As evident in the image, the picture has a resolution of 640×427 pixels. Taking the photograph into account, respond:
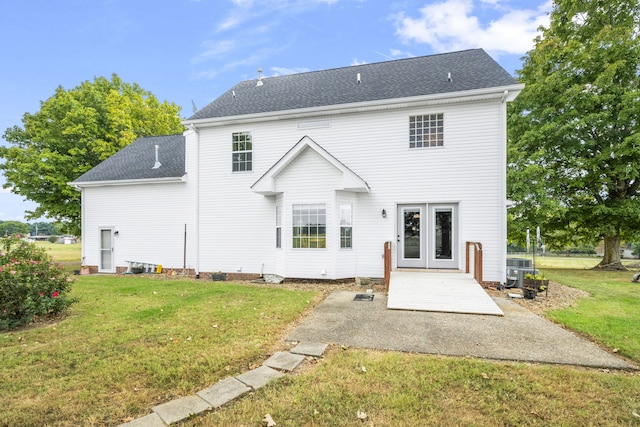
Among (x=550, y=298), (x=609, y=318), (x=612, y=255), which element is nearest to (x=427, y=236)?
(x=550, y=298)

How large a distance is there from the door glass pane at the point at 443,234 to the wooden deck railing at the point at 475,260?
0.64 m

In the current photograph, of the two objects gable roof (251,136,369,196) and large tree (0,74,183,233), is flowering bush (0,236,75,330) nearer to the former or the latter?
gable roof (251,136,369,196)

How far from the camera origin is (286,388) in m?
3.43

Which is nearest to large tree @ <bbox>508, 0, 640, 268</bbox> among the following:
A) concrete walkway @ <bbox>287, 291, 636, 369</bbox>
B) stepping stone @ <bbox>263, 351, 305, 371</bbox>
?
concrete walkway @ <bbox>287, 291, 636, 369</bbox>

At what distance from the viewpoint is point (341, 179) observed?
10.3 metres

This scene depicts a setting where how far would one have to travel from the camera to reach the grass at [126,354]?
3.15 meters

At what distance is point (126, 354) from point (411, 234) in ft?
29.1

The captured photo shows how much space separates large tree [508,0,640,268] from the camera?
15188mm

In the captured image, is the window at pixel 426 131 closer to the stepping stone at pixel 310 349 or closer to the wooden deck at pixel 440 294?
the wooden deck at pixel 440 294

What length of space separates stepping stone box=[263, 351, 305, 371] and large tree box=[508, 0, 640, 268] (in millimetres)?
15177

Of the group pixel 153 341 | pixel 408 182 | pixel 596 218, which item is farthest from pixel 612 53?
pixel 153 341

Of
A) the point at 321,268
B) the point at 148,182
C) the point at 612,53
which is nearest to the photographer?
the point at 321,268

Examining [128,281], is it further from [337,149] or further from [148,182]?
[337,149]

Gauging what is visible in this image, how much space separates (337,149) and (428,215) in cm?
407
